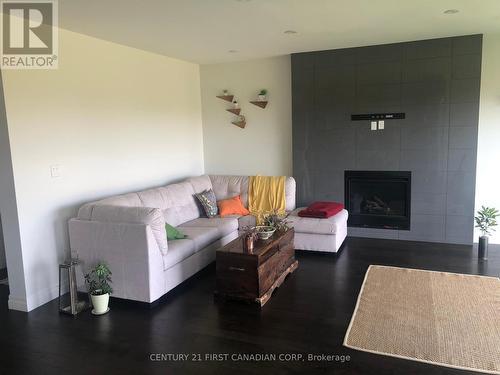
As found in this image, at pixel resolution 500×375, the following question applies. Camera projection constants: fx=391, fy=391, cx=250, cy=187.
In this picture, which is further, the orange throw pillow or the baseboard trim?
the orange throw pillow

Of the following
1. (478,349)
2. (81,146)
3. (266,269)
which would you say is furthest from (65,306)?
(478,349)

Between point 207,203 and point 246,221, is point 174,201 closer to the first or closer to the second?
point 207,203

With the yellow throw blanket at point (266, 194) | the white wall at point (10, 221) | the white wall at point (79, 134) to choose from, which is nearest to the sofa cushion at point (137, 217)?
the white wall at point (79, 134)

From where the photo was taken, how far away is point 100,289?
3.42 metres

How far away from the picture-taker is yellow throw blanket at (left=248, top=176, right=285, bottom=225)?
5492 millimetres

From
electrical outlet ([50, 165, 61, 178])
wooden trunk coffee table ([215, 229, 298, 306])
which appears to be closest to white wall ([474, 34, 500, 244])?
wooden trunk coffee table ([215, 229, 298, 306])

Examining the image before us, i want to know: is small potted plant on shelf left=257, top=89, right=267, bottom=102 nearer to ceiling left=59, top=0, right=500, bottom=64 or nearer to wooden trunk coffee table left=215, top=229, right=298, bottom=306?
ceiling left=59, top=0, right=500, bottom=64

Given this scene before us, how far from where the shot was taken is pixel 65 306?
3.54 m

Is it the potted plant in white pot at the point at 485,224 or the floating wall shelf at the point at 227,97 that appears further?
the floating wall shelf at the point at 227,97

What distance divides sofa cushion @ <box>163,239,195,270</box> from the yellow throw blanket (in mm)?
1564

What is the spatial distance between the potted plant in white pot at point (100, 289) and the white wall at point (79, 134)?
2.01ft

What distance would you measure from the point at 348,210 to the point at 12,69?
14.3ft

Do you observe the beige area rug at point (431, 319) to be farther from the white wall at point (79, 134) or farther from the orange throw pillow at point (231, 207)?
the white wall at point (79, 134)

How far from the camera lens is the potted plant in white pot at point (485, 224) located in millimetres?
4508
